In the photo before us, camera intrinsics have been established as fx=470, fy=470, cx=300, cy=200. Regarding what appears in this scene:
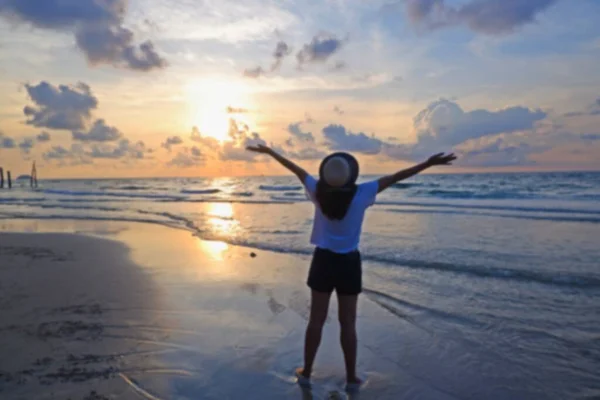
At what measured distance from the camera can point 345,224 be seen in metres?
3.90

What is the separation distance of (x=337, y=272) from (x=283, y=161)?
1.12 meters

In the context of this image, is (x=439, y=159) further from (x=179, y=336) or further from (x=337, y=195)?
(x=179, y=336)

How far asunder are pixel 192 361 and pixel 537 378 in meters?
3.36

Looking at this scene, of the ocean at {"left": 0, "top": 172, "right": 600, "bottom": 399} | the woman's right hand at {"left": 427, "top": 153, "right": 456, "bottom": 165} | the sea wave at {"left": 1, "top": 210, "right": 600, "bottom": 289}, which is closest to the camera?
the woman's right hand at {"left": 427, "top": 153, "right": 456, "bottom": 165}

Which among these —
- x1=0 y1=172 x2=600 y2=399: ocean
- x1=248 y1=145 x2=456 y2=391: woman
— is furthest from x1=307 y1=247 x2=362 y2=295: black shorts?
x1=0 y1=172 x2=600 y2=399: ocean

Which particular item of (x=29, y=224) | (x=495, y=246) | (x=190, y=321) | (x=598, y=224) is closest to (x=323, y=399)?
(x=190, y=321)

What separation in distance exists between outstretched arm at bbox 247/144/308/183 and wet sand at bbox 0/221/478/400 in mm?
1901

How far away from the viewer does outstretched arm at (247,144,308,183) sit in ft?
13.6

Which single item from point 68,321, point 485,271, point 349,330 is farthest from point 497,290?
point 68,321

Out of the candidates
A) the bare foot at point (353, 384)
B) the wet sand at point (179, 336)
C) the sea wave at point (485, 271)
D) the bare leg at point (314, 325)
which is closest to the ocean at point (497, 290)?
the sea wave at point (485, 271)

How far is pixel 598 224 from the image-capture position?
666 inches

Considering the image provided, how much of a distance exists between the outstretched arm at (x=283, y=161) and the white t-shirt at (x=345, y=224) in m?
0.15

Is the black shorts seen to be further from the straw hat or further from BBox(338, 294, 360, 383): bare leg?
the straw hat

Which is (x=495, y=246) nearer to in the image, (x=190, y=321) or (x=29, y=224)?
(x=190, y=321)
